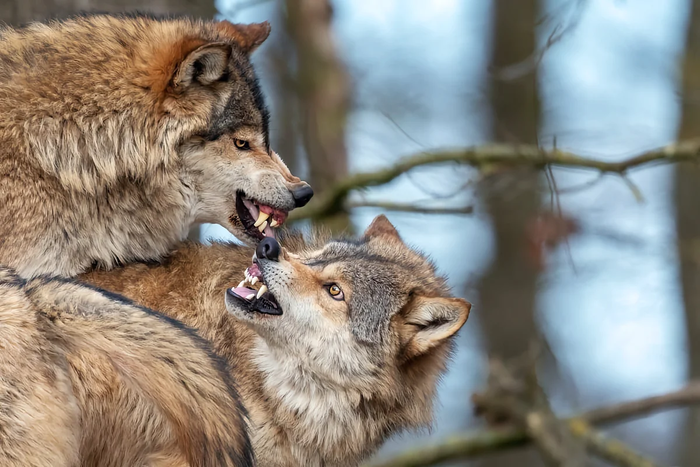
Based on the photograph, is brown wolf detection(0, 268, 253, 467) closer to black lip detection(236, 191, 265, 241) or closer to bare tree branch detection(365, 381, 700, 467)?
black lip detection(236, 191, 265, 241)

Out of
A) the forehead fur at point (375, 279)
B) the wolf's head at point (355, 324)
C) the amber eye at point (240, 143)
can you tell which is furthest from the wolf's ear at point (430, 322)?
the amber eye at point (240, 143)

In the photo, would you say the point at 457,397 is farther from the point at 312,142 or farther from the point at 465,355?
the point at 312,142

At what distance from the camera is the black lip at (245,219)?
17.3ft

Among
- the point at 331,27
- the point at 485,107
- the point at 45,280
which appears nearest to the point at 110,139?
the point at 45,280

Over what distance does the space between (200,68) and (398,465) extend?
3.67 m

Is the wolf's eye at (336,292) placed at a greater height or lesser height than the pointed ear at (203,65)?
lesser

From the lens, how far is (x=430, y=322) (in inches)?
194

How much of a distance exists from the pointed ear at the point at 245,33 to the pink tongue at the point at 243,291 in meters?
1.88

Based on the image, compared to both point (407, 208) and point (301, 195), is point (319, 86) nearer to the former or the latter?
point (407, 208)

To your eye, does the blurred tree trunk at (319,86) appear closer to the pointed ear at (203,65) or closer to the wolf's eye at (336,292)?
the pointed ear at (203,65)

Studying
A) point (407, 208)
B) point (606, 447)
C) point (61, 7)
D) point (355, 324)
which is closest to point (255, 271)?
point (355, 324)

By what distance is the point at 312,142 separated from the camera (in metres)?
9.26

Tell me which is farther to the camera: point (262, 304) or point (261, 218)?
point (261, 218)

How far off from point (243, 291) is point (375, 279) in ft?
2.76
